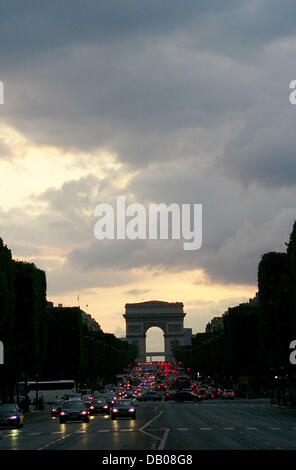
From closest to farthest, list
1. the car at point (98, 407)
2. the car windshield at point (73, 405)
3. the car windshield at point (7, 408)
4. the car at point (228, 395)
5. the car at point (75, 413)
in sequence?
the car windshield at point (7, 408)
the car at point (75, 413)
the car windshield at point (73, 405)
the car at point (98, 407)
the car at point (228, 395)

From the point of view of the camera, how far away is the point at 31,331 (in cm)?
10631

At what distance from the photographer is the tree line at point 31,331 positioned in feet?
287

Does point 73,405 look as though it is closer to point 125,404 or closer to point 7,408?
point 125,404

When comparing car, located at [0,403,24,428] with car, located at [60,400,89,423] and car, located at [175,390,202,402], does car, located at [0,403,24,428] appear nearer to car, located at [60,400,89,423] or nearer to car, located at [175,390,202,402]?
car, located at [60,400,89,423]

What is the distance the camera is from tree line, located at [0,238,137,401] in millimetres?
87438

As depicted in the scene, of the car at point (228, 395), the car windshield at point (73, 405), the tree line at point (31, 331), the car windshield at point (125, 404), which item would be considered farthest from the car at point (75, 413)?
the car at point (228, 395)

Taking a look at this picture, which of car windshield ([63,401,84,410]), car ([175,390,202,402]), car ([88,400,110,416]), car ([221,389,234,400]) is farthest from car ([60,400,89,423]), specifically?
car ([221,389,234,400])

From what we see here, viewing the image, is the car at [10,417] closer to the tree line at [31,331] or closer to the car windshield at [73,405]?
the car windshield at [73,405]

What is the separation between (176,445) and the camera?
39.6m

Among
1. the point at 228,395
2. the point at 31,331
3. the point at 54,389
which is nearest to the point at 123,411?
the point at 31,331

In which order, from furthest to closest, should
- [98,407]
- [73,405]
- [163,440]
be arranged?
[98,407] < [73,405] < [163,440]
